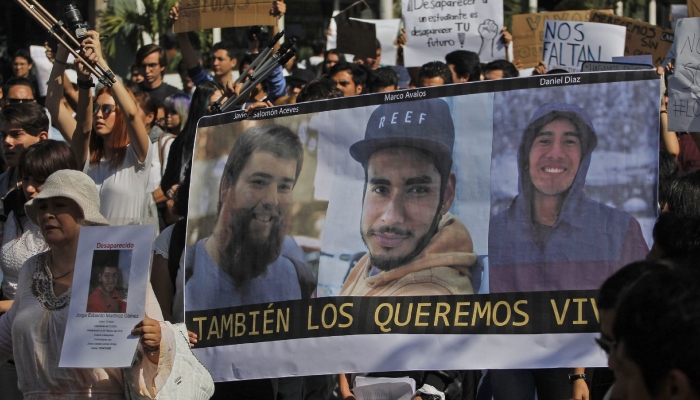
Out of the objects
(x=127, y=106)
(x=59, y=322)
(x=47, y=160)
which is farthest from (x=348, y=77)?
(x=59, y=322)

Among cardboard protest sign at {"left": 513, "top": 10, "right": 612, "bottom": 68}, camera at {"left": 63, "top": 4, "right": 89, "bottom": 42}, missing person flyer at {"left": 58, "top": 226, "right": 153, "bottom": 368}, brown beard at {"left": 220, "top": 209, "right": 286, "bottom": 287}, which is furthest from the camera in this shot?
cardboard protest sign at {"left": 513, "top": 10, "right": 612, "bottom": 68}

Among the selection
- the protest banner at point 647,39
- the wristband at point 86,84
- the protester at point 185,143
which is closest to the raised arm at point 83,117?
the wristband at point 86,84

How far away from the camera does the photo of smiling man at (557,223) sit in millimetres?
4484

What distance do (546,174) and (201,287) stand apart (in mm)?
1715

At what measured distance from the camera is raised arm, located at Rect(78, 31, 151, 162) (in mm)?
5789

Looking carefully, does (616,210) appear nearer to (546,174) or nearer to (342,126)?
(546,174)

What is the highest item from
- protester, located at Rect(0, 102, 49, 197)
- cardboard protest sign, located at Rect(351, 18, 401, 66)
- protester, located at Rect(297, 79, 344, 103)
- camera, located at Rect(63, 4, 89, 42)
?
cardboard protest sign, located at Rect(351, 18, 401, 66)

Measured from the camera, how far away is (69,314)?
3803 millimetres

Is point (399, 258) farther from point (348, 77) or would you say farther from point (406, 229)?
→ point (348, 77)

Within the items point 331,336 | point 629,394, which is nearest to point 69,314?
point 331,336

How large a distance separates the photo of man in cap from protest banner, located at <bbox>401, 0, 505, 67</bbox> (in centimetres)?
458

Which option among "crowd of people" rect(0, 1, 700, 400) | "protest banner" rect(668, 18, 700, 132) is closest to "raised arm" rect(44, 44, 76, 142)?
"crowd of people" rect(0, 1, 700, 400)

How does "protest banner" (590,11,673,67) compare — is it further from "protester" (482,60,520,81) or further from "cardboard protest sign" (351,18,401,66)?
"cardboard protest sign" (351,18,401,66)

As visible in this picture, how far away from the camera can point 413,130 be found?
4.87 m
